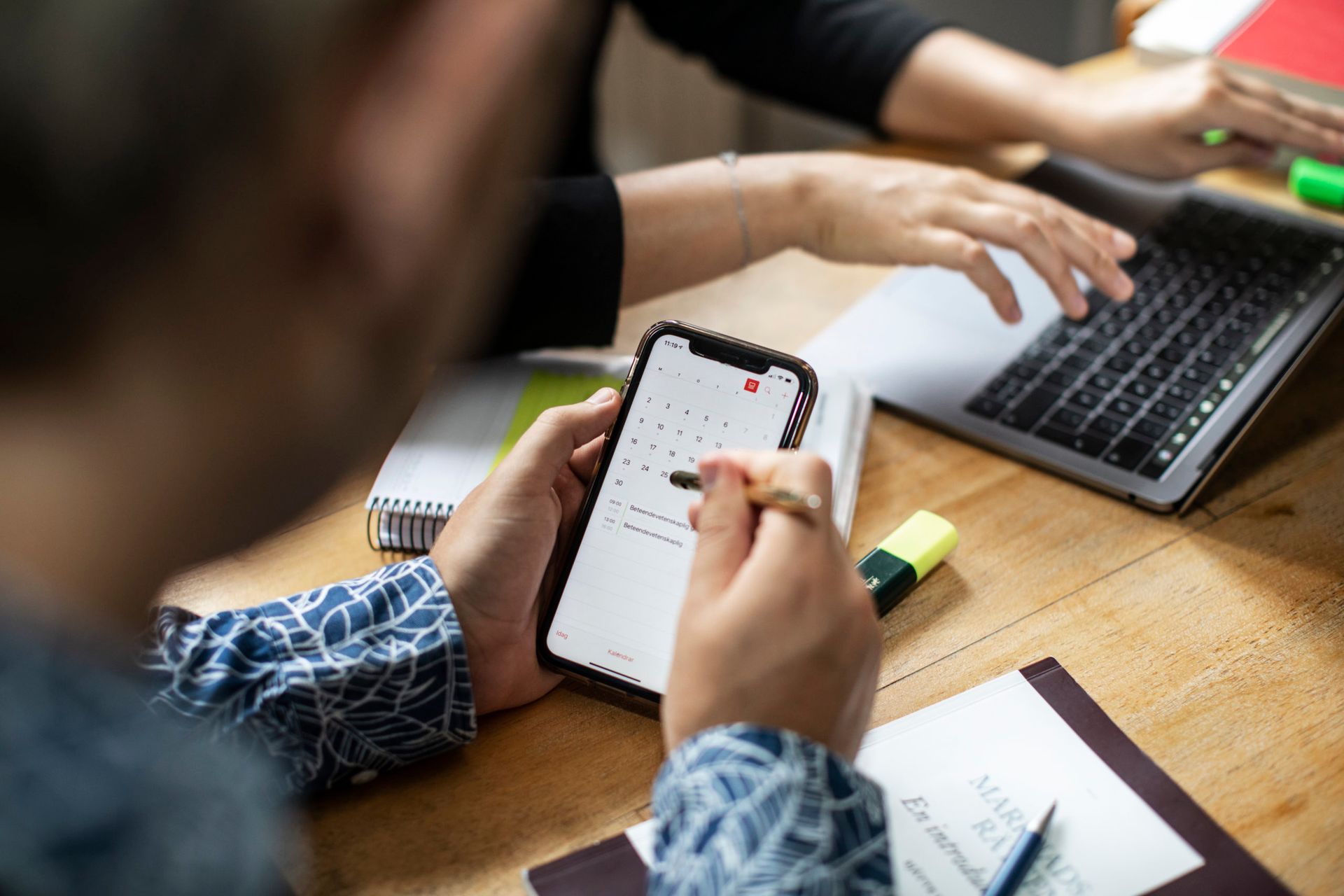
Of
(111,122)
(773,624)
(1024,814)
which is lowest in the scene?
(1024,814)

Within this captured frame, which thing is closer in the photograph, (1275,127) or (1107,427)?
(1107,427)

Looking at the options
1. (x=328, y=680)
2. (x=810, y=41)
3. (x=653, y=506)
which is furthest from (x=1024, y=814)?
(x=810, y=41)

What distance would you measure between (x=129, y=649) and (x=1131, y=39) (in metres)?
1.10

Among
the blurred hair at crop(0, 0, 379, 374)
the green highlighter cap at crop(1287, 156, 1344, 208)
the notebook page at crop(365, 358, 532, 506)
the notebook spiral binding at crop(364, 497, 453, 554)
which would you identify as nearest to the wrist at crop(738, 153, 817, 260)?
the notebook page at crop(365, 358, 532, 506)

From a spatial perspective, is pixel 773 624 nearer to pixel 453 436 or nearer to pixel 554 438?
pixel 554 438

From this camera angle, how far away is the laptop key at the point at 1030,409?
747 mm

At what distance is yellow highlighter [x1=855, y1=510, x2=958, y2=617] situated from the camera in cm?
63

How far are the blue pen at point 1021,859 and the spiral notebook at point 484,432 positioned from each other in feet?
0.74

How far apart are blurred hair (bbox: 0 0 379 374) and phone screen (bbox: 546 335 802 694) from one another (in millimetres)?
376

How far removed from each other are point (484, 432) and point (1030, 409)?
0.39m

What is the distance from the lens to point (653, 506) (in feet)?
2.01

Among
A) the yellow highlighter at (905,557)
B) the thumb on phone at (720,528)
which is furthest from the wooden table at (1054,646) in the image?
the thumb on phone at (720,528)

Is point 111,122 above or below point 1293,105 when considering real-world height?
above

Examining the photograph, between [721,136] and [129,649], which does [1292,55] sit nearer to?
[129,649]
